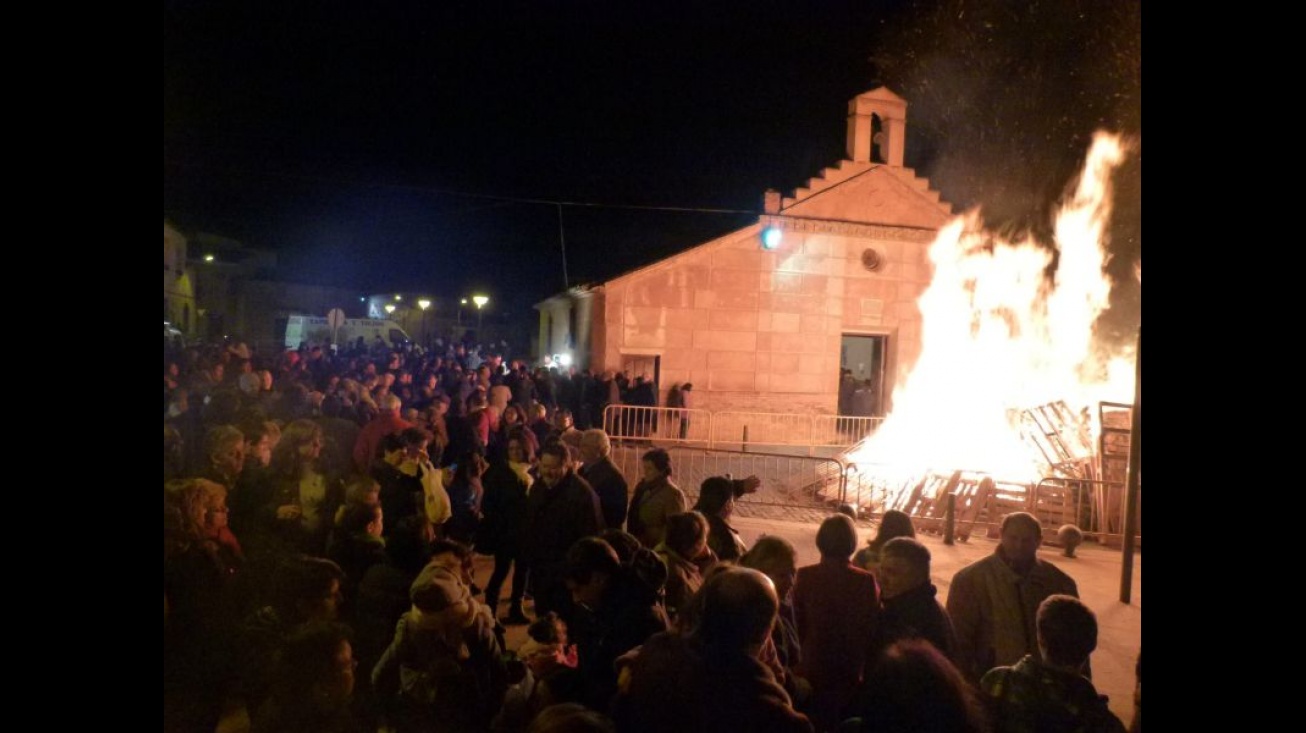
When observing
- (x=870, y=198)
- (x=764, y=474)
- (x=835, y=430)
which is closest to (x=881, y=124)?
(x=870, y=198)

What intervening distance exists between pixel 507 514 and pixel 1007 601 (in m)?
3.97

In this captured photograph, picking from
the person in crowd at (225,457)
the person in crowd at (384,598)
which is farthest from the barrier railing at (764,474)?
the person in crowd at (384,598)

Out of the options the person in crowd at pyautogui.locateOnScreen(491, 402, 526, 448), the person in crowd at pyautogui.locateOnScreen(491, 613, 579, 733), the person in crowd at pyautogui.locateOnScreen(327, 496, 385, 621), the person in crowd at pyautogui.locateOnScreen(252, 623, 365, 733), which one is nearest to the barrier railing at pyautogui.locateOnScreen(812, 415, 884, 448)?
the person in crowd at pyautogui.locateOnScreen(491, 402, 526, 448)

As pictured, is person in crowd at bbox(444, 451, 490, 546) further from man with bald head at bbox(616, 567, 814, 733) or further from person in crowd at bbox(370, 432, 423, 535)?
man with bald head at bbox(616, 567, 814, 733)

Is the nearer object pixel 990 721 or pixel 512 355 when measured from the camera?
pixel 990 721

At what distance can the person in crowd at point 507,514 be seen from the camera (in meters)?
6.48

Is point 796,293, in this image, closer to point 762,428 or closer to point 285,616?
point 762,428

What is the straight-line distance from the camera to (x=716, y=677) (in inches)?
113

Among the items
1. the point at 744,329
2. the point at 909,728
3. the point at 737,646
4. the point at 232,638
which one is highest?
the point at 744,329

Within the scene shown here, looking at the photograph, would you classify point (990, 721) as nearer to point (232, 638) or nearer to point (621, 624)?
point (621, 624)

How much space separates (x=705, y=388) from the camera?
19.5 metres

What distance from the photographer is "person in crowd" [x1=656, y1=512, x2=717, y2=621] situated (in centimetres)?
421

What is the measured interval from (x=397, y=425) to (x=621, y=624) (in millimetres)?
4523
